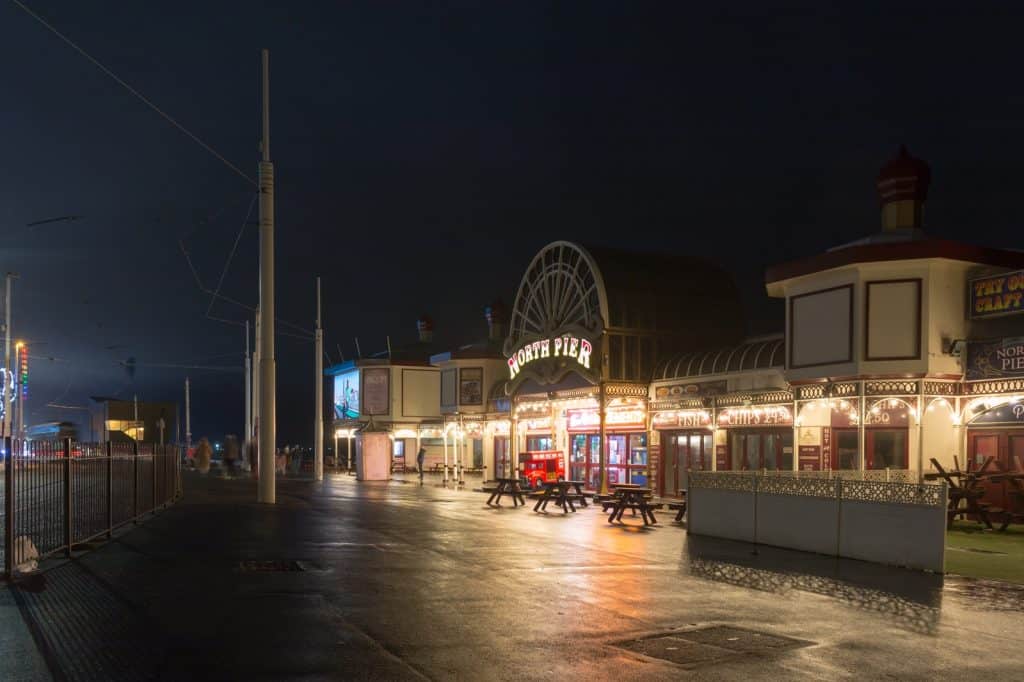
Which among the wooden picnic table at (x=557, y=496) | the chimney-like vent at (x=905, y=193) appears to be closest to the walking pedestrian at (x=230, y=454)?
the wooden picnic table at (x=557, y=496)

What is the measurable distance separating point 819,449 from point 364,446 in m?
26.2

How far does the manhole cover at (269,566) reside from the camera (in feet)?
44.3

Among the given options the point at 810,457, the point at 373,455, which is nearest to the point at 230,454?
the point at 373,455

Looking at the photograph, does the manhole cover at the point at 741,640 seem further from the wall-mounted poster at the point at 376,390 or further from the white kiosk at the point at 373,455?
the wall-mounted poster at the point at 376,390

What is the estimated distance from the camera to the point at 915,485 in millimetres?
15289

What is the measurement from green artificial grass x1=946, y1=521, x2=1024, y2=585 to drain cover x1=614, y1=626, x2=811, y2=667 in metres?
6.57

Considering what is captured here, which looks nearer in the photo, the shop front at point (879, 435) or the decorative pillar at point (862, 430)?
the shop front at point (879, 435)

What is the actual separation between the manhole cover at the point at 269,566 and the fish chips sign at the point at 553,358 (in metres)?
22.7

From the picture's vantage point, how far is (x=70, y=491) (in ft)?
48.7

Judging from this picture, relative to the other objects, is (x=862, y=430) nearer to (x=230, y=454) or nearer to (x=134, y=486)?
(x=134, y=486)

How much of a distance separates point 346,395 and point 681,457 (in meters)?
41.1

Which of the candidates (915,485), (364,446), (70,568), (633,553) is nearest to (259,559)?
(70,568)

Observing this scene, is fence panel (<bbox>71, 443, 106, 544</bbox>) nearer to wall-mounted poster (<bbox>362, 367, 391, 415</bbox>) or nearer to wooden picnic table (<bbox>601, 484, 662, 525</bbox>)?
wooden picnic table (<bbox>601, 484, 662, 525</bbox>)

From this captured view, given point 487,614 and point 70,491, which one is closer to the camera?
point 487,614
